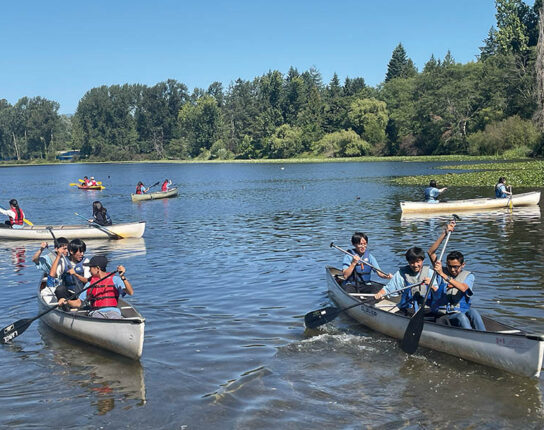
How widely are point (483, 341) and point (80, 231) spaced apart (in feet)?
64.3

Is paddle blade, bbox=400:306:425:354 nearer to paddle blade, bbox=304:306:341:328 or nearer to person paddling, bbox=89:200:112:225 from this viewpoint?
paddle blade, bbox=304:306:341:328

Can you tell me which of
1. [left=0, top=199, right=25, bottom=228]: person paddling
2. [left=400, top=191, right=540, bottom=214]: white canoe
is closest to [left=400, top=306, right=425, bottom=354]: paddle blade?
[left=400, top=191, right=540, bottom=214]: white canoe

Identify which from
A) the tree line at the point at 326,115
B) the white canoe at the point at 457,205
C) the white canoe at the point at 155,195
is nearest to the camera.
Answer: the white canoe at the point at 457,205

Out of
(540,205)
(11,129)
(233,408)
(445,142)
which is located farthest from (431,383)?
(11,129)

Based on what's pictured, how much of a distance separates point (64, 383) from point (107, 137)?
16678 cm

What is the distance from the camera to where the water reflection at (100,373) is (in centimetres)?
888

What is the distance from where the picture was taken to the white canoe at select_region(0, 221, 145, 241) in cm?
2498

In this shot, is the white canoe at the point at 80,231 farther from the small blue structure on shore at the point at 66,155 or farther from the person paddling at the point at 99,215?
the small blue structure on shore at the point at 66,155

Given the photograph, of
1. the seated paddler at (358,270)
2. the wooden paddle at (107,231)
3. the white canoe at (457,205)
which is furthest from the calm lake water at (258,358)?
the white canoe at (457,205)

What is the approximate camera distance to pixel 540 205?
31281 mm

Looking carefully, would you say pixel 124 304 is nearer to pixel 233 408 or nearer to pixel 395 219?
pixel 233 408

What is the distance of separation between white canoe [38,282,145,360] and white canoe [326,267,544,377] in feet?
15.2

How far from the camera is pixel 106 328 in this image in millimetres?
10180

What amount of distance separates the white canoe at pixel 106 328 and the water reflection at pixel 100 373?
166 mm
